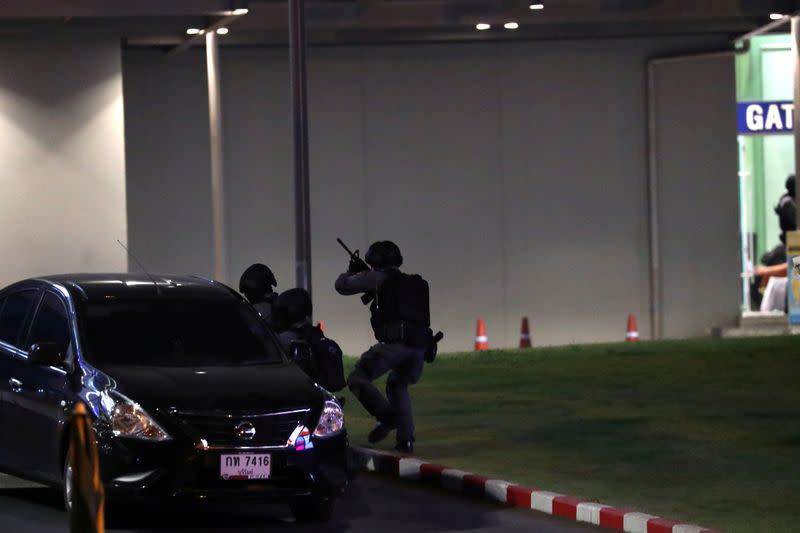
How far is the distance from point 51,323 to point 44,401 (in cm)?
75

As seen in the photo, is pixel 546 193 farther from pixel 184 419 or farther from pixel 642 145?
pixel 184 419

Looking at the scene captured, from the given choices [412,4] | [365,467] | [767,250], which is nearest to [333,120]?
[412,4]

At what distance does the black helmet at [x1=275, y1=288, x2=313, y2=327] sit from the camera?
1345 centimetres

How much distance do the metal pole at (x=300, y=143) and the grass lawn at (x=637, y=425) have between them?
5.43 feet

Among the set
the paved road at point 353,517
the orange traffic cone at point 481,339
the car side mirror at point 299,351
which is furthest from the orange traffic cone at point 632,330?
the car side mirror at point 299,351

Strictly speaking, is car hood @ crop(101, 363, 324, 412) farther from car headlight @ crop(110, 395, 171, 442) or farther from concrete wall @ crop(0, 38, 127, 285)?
concrete wall @ crop(0, 38, 127, 285)

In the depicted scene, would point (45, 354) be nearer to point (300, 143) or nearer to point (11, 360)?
point (11, 360)

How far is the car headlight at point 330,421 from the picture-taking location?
10.7 m

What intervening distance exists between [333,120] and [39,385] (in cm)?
1714

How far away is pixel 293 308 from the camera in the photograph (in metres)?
13.4

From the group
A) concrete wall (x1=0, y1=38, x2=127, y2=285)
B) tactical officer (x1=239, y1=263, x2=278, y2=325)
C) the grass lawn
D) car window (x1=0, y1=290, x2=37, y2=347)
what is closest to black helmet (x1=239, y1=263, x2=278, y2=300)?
tactical officer (x1=239, y1=263, x2=278, y2=325)

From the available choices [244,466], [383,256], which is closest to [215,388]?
[244,466]

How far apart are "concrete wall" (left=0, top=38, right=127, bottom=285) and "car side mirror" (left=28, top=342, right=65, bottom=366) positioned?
45.3ft

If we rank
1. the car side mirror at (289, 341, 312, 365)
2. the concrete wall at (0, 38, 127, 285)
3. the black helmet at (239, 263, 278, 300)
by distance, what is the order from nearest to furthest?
the car side mirror at (289, 341, 312, 365), the black helmet at (239, 263, 278, 300), the concrete wall at (0, 38, 127, 285)
